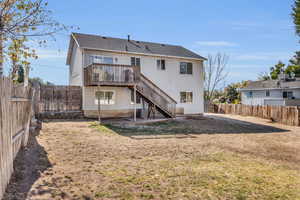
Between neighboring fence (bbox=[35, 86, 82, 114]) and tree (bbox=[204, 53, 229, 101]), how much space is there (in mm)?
26599

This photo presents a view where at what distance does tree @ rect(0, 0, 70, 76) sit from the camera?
548cm

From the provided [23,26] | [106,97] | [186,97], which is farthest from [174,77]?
[23,26]

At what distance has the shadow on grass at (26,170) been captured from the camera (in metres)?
3.73

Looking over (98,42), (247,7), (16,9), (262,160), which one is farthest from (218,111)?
(16,9)

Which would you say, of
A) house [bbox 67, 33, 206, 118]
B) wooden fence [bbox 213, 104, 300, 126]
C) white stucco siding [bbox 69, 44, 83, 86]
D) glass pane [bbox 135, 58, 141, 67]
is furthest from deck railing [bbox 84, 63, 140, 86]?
wooden fence [bbox 213, 104, 300, 126]

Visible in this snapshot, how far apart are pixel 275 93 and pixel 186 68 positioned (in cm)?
1912

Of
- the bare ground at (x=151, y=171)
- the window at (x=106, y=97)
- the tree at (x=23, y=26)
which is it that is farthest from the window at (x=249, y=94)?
the tree at (x=23, y=26)

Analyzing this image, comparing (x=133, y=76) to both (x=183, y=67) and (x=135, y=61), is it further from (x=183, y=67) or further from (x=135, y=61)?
(x=183, y=67)

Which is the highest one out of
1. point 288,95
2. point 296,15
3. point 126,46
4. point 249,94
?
point 296,15

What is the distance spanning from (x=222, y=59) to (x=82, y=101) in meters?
30.4

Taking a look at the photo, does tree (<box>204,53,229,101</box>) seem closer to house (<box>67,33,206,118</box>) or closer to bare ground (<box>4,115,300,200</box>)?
house (<box>67,33,206,118</box>)

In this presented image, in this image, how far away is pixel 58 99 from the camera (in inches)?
624

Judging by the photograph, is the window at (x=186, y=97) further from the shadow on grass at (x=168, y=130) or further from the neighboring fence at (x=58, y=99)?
the neighboring fence at (x=58, y=99)

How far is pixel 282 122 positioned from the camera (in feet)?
59.5
